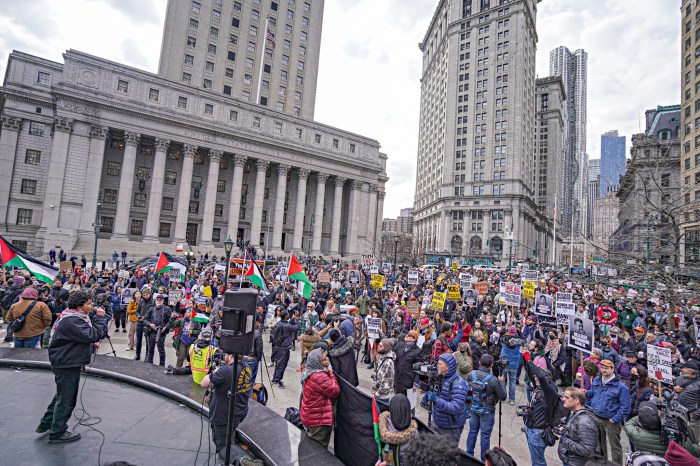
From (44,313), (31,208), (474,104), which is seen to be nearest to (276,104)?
(31,208)

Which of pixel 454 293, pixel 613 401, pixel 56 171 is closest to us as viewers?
pixel 613 401

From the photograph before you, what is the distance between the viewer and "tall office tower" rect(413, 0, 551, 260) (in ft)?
263

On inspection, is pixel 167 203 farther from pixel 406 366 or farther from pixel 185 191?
pixel 406 366

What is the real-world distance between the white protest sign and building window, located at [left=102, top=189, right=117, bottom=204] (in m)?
48.6

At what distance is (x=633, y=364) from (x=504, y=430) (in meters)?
3.65

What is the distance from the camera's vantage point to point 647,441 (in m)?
5.32

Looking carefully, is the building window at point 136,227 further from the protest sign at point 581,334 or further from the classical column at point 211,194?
the protest sign at point 581,334

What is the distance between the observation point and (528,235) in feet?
289

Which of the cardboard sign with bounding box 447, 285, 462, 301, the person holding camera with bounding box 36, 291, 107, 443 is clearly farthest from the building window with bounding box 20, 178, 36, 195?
the cardboard sign with bounding box 447, 285, 462, 301

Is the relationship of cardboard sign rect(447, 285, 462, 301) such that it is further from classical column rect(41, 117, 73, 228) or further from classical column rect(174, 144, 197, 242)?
classical column rect(41, 117, 73, 228)

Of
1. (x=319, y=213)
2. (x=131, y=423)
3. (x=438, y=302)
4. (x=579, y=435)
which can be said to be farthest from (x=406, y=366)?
(x=319, y=213)

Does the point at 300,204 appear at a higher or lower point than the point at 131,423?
higher

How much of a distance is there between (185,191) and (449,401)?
4900 cm

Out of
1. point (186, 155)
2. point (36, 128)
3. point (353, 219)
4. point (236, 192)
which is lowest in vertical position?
point (353, 219)
